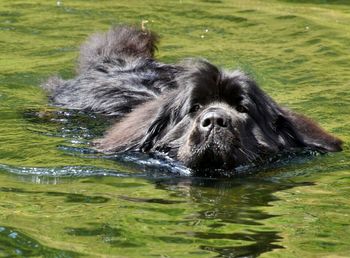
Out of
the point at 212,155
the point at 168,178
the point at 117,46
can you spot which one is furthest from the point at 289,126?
the point at 117,46

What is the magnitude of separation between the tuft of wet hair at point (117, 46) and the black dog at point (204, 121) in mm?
965

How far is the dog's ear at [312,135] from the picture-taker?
291 inches

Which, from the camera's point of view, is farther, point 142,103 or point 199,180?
point 142,103

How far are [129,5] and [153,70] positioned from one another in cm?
589

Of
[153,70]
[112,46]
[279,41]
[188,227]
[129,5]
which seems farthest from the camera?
[129,5]

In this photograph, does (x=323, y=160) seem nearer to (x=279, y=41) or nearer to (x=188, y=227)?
(x=188, y=227)

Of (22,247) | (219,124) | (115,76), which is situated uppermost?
(219,124)

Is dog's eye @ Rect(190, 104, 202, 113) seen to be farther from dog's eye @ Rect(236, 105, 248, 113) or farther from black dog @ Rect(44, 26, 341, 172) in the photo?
dog's eye @ Rect(236, 105, 248, 113)

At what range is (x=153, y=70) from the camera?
880 cm

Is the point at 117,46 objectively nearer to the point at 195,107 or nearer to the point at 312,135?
the point at 195,107

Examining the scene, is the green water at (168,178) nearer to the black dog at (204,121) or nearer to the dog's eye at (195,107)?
the black dog at (204,121)

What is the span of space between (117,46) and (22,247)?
4.96m

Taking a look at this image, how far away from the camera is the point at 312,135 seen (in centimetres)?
748

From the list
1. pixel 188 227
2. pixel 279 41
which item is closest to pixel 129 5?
pixel 279 41
